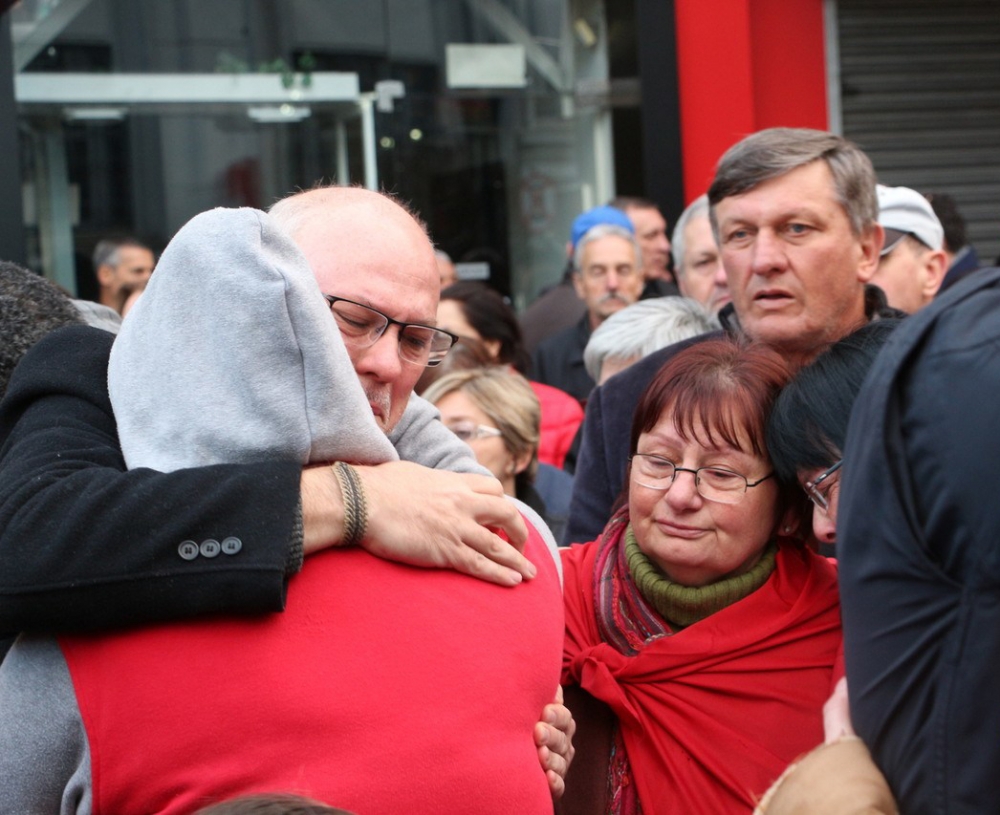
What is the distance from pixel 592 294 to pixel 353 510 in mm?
4719

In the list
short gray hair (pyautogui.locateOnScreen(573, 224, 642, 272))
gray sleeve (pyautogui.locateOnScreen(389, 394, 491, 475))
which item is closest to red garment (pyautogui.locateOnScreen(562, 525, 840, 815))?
gray sleeve (pyautogui.locateOnScreen(389, 394, 491, 475))

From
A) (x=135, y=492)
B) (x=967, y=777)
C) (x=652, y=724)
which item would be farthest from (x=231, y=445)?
(x=652, y=724)

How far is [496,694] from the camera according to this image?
1755 mm

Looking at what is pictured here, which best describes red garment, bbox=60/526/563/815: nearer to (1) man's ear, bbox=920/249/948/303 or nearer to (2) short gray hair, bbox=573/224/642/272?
(1) man's ear, bbox=920/249/948/303

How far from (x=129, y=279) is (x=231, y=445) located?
19.1 feet

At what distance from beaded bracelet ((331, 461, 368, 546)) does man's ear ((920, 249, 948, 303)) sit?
306cm

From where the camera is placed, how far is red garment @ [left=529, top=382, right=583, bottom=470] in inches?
205

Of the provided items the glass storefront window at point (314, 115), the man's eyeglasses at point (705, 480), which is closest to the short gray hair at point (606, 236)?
the glass storefront window at point (314, 115)

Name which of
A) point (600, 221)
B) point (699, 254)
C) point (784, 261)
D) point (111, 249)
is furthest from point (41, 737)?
point (111, 249)

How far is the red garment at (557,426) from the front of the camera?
5.21 meters

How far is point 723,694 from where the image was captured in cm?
243

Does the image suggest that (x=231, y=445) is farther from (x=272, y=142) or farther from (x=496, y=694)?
(x=272, y=142)

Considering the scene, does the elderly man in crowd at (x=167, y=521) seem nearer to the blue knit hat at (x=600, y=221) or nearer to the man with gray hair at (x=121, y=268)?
the blue knit hat at (x=600, y=221)

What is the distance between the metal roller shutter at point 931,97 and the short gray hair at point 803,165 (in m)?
5.49
